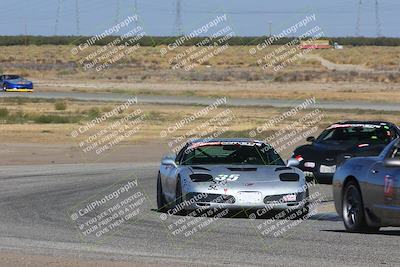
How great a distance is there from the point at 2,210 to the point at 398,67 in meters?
106

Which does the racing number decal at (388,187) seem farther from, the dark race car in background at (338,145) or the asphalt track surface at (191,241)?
the dark race car in background at (338,145)

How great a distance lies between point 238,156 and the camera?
18078mm

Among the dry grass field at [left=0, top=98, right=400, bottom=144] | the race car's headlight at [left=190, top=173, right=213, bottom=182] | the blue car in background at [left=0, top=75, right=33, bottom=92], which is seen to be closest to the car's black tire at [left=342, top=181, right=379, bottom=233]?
the race car's headlight at [left=190, top=173, right=213, bottom=182]

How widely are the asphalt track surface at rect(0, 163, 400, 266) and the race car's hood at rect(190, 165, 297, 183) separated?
2.03ft

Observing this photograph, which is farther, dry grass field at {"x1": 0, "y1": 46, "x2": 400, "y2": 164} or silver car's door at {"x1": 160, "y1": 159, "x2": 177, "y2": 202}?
dry grass field at {"x1": 0, "y1": 46, "x2": 400, "y2": 164}

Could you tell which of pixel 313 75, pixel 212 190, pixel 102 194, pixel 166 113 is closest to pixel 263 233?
pixel 212 190

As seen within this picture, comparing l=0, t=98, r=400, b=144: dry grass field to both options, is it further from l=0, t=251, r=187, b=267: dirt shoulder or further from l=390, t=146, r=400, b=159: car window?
l=0, t=251, r=187, b=267: dirt shoulder

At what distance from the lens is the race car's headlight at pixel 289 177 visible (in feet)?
56.0

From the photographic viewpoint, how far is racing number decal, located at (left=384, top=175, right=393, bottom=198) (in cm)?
1371

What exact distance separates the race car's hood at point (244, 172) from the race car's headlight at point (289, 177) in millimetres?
62

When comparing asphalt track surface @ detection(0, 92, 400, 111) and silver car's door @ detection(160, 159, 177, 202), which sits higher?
silver car's door @ detection(160, 159, 177, 202)

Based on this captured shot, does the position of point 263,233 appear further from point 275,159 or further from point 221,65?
point 221,65

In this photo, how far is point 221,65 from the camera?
129000 mm

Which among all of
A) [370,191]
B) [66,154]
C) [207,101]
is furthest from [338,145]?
[207,101]
